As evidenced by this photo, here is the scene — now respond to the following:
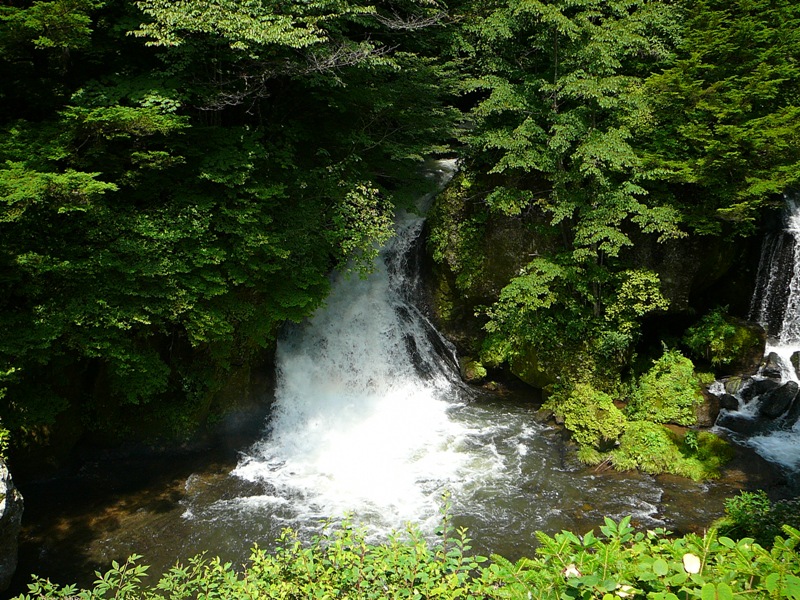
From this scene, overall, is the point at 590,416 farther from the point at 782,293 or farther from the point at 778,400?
the point at 782,293

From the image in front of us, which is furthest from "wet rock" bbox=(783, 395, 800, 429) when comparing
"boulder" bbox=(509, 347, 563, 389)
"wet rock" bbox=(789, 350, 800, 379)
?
"boulder" bbox=(509, 347, 563, 389)

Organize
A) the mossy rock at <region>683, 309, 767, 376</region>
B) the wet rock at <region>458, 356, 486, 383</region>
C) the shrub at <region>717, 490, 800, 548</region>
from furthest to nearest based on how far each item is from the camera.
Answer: the wet rock at <region>458, 356, 486, 383</region>, the mossy rock at <region>683, 309, 767, 376</region>, the shrub at <region>717, 490, 800, 548</region>

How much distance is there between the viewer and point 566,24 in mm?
10031

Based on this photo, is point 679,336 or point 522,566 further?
point 679,336

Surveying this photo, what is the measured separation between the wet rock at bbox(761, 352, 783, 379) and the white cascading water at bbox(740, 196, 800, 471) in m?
0.07

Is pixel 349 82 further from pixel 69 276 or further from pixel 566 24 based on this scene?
pixel 69 276

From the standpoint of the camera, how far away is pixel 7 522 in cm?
602

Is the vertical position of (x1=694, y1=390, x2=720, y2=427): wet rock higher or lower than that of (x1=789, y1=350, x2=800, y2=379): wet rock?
lower

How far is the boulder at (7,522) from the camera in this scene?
586 centimetres

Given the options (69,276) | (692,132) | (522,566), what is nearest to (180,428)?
(69,276)

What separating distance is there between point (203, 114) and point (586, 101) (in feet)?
25.5

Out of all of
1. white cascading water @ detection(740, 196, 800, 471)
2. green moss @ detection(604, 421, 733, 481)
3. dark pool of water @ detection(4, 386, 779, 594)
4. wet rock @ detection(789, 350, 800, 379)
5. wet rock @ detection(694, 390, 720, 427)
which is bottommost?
dark pool of water @ detection(4, 386, 779, 594)

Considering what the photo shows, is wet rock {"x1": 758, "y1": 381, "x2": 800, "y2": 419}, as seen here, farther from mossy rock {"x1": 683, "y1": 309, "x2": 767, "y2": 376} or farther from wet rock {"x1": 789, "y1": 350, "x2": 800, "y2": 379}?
mossy rock {"x1": 683, "y1": 309, "x2": 767, "y2": 376}

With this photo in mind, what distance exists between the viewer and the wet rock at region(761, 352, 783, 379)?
10805 millimetres
